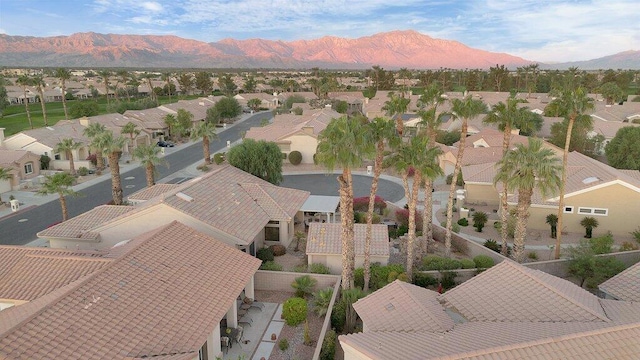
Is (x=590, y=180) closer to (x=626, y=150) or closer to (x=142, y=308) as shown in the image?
(x=626, y=150)

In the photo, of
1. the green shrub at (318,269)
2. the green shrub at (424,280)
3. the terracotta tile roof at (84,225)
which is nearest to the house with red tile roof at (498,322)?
the green shrub at (424,280)

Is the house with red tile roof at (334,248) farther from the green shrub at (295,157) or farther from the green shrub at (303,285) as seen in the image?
the green shrub at (295,157)

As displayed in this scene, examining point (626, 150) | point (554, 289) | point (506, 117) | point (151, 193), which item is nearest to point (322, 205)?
point (151, 193)

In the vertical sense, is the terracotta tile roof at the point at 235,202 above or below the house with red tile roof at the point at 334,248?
above

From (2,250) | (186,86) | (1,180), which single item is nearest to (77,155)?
(1,180)

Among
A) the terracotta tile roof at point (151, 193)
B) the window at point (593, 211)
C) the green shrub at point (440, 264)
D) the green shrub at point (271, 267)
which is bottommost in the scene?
the green shrub at point (440, 264)

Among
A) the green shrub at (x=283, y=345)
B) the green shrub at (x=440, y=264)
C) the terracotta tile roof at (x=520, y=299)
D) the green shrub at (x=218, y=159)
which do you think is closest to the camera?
the terracotta tile roof at (x=520, y=299)

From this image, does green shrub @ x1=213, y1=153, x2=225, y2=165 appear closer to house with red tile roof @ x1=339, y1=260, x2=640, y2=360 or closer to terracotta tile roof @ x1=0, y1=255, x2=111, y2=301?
terracotta tile roof @ x1=0, y1=255, x2=111, y2=301
